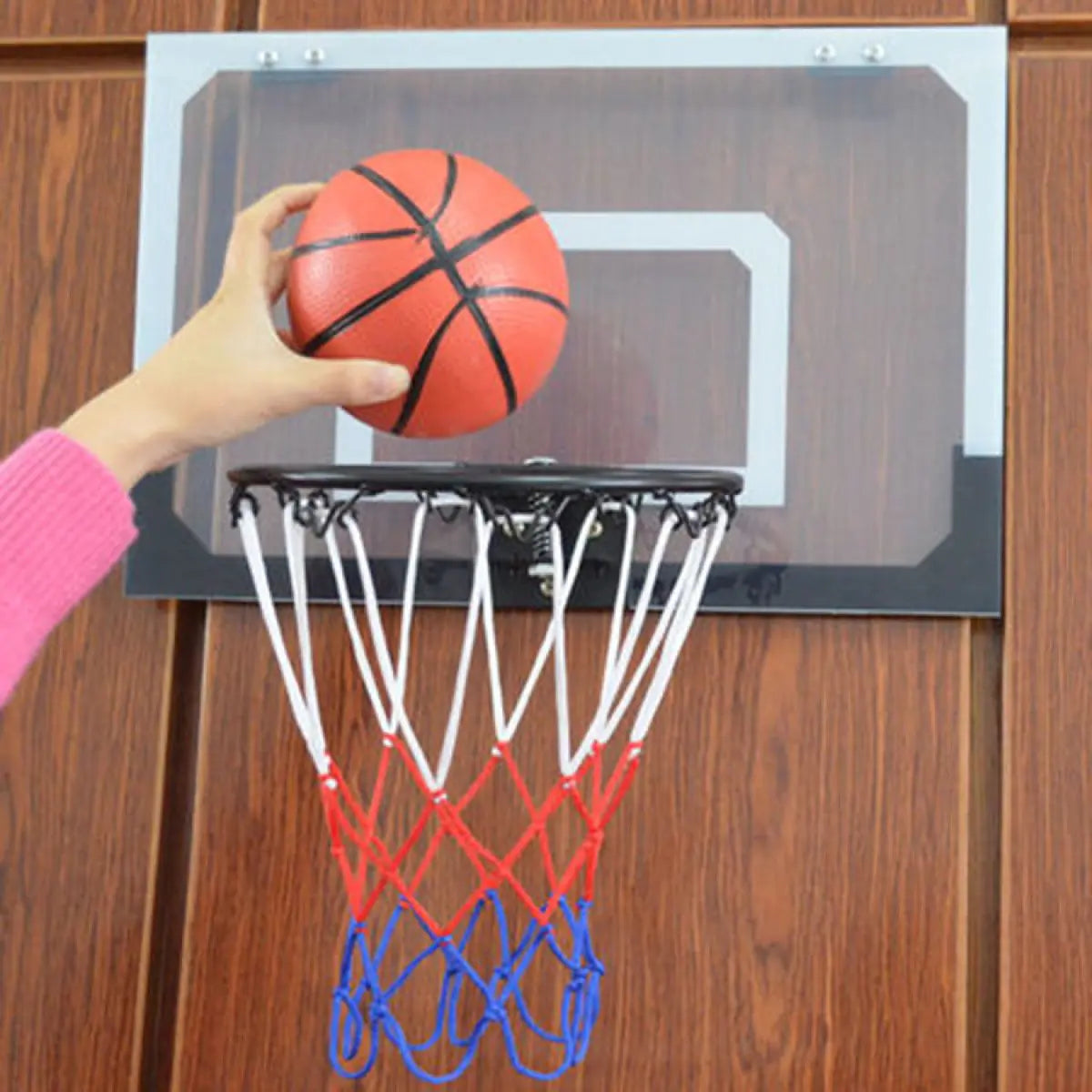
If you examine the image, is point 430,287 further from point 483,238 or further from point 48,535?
point 48,535

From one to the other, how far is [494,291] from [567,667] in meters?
0.59

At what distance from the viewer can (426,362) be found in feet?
4.61

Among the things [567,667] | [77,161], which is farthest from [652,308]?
[77,161]

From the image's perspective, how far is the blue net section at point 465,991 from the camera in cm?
161

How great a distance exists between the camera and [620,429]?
72.1 inches

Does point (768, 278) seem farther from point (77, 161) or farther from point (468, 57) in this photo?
point (77, 161)

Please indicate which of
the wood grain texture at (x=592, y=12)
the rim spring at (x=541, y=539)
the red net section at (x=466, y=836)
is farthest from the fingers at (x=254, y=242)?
the wood grain texture at (x=592, y=12)

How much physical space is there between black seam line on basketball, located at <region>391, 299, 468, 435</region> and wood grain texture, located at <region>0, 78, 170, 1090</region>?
0.65 metres

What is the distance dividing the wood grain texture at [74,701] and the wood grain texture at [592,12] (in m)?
0.27

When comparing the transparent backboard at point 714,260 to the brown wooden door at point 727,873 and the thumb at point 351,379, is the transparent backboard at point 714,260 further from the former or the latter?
the thumb at point 351,379

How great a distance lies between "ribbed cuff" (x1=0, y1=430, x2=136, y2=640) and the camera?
4.16ft

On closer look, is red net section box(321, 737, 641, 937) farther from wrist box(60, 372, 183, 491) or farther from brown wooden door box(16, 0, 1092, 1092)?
wrist box(60, 372, 183, 491)

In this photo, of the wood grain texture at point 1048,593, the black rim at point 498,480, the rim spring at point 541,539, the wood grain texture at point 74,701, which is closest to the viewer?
the black rim at point 498,480

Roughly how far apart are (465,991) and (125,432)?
0.82m
